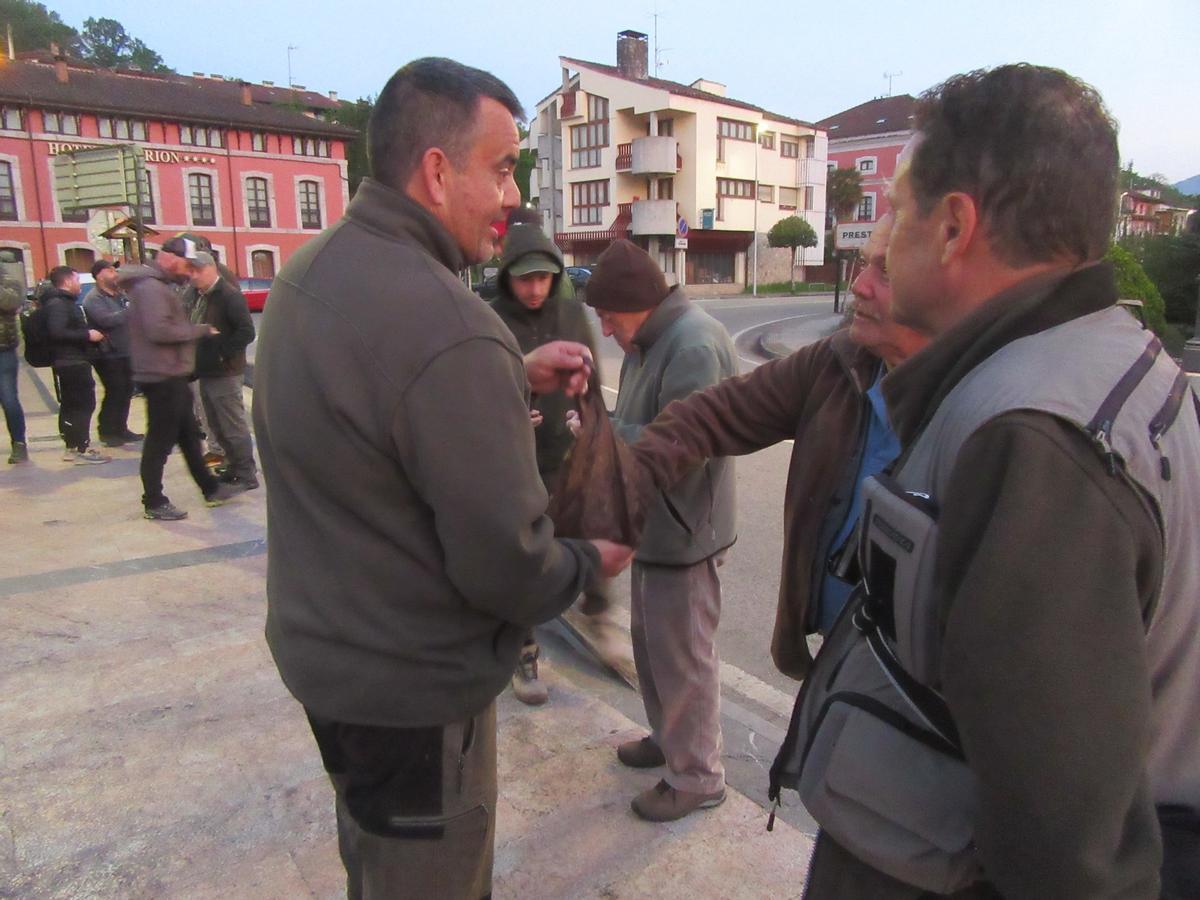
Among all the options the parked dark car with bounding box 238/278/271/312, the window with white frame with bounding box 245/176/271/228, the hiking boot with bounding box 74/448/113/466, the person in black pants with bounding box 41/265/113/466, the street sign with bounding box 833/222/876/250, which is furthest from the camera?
the window with white frame with bounding box 245/176/271/228

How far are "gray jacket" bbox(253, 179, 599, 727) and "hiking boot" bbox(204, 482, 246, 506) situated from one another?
17.6 feet

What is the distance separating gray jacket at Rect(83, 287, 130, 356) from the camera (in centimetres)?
860

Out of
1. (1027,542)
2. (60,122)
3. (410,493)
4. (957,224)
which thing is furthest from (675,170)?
(1027,542)

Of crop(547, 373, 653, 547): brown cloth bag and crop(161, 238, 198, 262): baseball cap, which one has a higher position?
crop(161, 238, 198, 262): baseball cap

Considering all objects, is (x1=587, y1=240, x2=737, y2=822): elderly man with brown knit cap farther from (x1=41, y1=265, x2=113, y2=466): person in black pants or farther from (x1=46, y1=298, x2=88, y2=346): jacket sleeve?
(x1=46, y1=298, x2=88, y2=346): jacket sleeve

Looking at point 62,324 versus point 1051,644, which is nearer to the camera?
point 1051,644

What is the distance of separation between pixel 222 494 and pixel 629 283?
193 inches

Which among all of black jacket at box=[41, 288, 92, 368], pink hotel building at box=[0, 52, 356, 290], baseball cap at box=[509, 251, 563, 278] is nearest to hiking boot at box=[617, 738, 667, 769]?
baseball cap at box=[509, 251, 563, 278]

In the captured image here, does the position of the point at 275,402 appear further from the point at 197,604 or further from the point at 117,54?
the point at 117,54

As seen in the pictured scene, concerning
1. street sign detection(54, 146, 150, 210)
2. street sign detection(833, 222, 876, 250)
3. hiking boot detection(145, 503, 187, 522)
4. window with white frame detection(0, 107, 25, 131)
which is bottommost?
hiking boot detection(145, 503, 187, 522)

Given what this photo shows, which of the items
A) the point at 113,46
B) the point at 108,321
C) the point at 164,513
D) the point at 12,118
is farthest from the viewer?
the point at 113,46

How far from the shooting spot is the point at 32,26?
68.0m

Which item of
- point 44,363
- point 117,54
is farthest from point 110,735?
point 117,54

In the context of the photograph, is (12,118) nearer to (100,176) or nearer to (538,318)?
(100,176)
